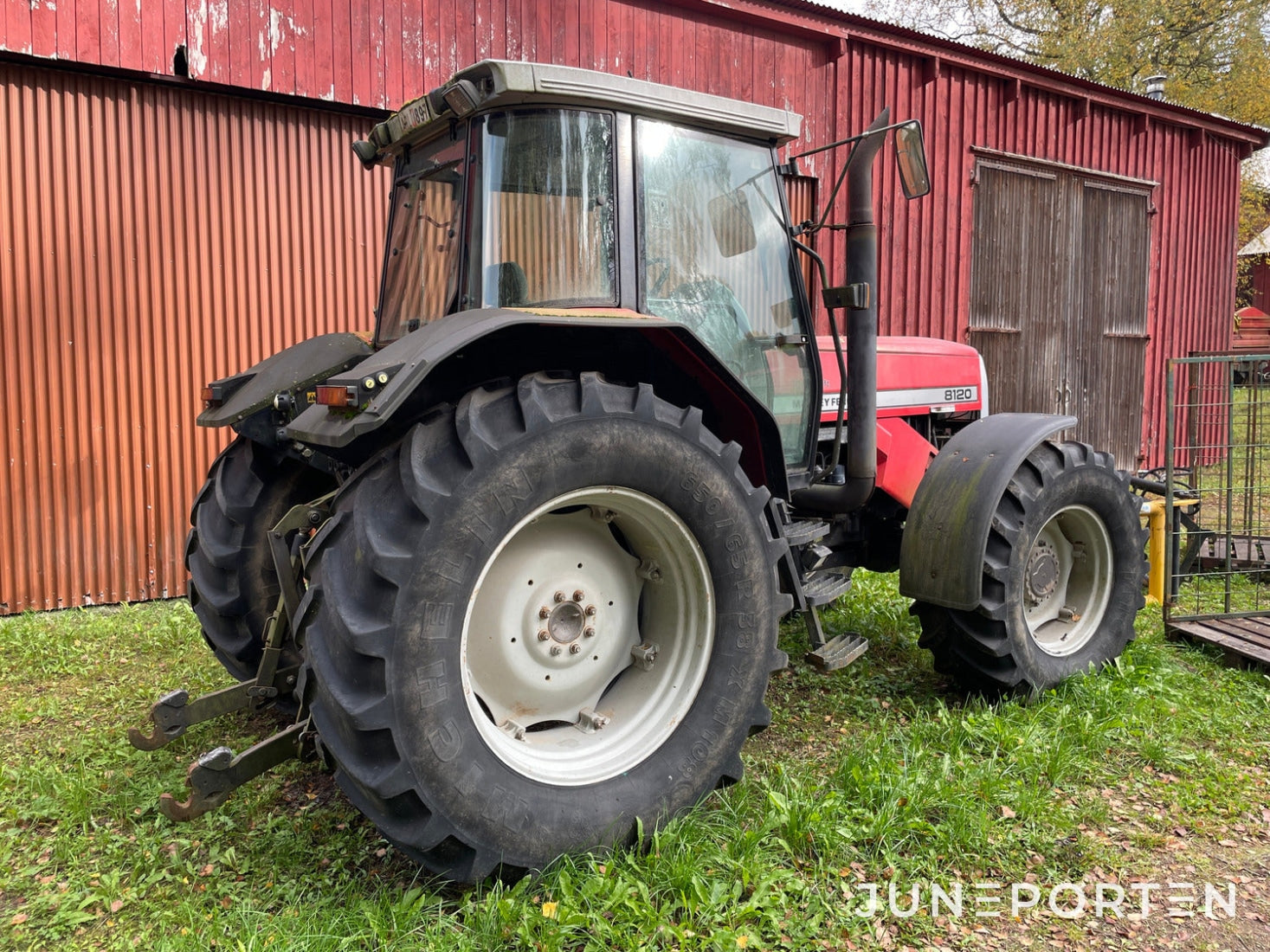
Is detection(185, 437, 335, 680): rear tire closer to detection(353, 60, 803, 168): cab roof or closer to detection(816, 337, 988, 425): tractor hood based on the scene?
detection(353, 60, 803, 168): cab roof

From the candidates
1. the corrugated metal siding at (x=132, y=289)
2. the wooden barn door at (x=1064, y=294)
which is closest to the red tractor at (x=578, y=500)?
the corrugated metal siding at (x=132, y=289)

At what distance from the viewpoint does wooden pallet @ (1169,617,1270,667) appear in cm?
415

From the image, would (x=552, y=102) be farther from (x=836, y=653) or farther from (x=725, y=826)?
(x=725, y=826)

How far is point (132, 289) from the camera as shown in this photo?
5629mm

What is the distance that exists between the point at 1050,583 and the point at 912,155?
6.50 feet

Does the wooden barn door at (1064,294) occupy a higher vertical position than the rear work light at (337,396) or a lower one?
higher

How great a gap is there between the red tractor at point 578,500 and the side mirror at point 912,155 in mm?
15

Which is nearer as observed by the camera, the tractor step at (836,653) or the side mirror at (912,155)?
the side mirror at (912,155)

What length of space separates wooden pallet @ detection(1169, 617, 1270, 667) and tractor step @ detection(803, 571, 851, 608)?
1969 mm

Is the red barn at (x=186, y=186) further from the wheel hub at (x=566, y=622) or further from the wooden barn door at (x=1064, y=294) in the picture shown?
the wheel hub at (x=566, y=622)

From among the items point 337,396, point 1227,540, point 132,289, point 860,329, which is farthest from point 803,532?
point 132,289

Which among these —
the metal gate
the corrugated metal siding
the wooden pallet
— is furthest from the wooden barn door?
the corrugated metal siding

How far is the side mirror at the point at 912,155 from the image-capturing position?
314 centimetres

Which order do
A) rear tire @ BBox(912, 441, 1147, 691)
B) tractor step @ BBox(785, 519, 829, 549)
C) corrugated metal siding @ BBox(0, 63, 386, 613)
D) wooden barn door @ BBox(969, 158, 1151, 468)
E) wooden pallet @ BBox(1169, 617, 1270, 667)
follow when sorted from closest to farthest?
tractor step @ BBox(785, 519, 829, 549), rear tire @ BBox(912, 441, 1147, 691), wooden pallet @ BBox(1169, 617, 1270, 667), corrugated metal siding @ BBox(0, 63, 386, 613), wooden barn door @ BBox(969, 158, 1151, 468)
